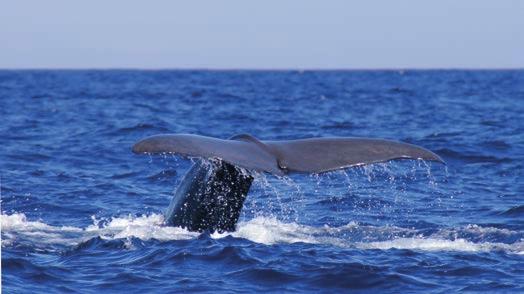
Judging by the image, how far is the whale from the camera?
24.1ft

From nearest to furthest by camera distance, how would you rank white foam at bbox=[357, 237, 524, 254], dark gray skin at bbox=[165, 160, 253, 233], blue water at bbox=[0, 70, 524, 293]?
1. blue water at bbox=[0, 70, 524, 293]
2. dark gray skin at bbox=[165, 160, 253, 233]
3. white foam at bbox=[357, 237, 524, 254]

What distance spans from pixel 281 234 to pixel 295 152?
2.32 metres

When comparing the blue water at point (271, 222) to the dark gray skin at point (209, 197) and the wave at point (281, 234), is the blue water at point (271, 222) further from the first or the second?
the dark gray skin at point (209, 197)

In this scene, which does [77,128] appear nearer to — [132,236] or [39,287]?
[132,236]

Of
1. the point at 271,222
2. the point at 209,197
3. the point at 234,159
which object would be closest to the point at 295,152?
the point at 234,159

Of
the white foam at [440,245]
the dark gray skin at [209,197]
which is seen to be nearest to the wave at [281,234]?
the white foam at [440,245]

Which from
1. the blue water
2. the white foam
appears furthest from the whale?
the white foam

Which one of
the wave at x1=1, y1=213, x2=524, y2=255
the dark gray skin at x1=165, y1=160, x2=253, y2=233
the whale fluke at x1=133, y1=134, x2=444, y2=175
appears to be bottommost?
the wave at x1=1, y1=213, x2=524, y2=255

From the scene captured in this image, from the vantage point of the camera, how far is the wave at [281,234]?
9.39 m

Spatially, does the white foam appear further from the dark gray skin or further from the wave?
the dark gray skin

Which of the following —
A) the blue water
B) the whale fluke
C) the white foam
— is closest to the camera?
the whale fluke

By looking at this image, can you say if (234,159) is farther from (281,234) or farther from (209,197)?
(281,234)

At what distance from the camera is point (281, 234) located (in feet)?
32.9

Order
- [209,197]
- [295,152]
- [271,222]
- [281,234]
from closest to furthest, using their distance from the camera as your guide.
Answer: [295,152] → [209,197] → [281,234] → [271,222]
